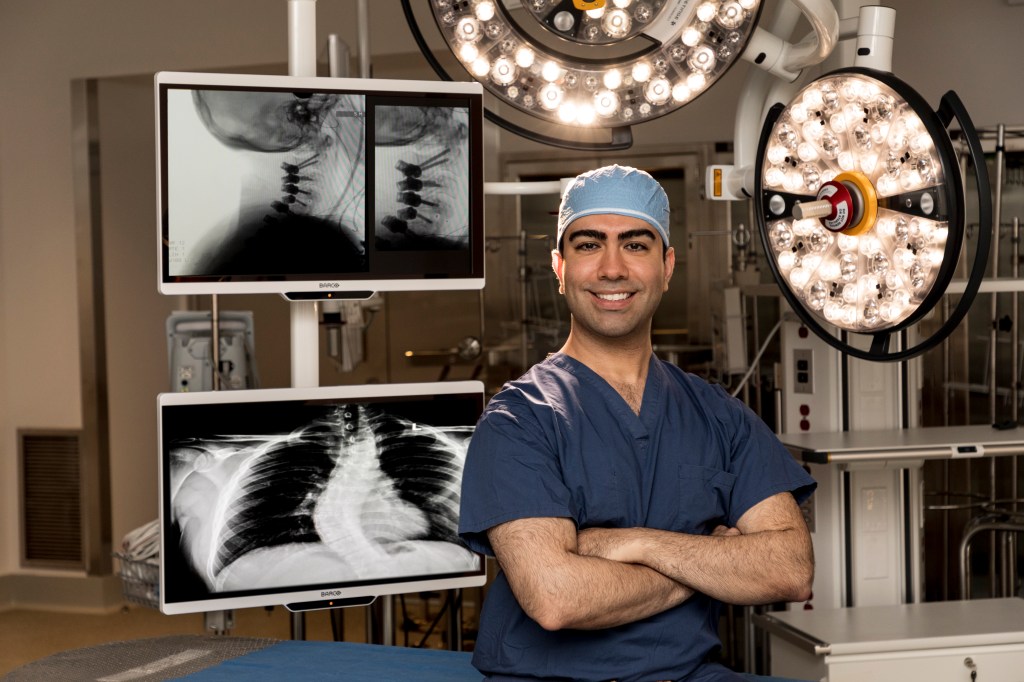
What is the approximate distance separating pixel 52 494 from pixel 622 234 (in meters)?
4.13

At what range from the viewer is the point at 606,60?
2.13 meters

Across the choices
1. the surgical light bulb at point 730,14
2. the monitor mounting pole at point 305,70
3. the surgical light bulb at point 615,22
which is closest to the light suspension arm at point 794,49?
the surgical light bulb at point 730,14

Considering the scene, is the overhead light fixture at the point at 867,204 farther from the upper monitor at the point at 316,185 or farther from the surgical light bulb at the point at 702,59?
the upper monitor at the point at 316,185

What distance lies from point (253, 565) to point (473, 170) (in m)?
0.94

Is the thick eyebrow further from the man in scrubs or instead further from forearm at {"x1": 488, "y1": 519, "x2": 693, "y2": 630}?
forearm at {"x1": 488, "y1": 519, "x2": 693, "y2": 630}

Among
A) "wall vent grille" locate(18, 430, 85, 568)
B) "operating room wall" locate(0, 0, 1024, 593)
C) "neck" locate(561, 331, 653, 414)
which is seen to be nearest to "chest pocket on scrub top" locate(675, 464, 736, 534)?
"neck" locate(561, 331, 653, 414)

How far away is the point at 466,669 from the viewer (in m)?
2.36

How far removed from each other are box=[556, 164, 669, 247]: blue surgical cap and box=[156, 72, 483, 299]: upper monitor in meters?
0.54

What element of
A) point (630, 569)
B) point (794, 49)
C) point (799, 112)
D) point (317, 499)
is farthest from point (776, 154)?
point (317, 499)

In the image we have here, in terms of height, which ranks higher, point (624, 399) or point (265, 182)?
point (265, 182)

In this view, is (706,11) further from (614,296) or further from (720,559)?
(720,559)

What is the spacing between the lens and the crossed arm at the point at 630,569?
66.7 inches

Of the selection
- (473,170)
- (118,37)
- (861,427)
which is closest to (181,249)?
(473,170)

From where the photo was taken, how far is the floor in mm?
4660
